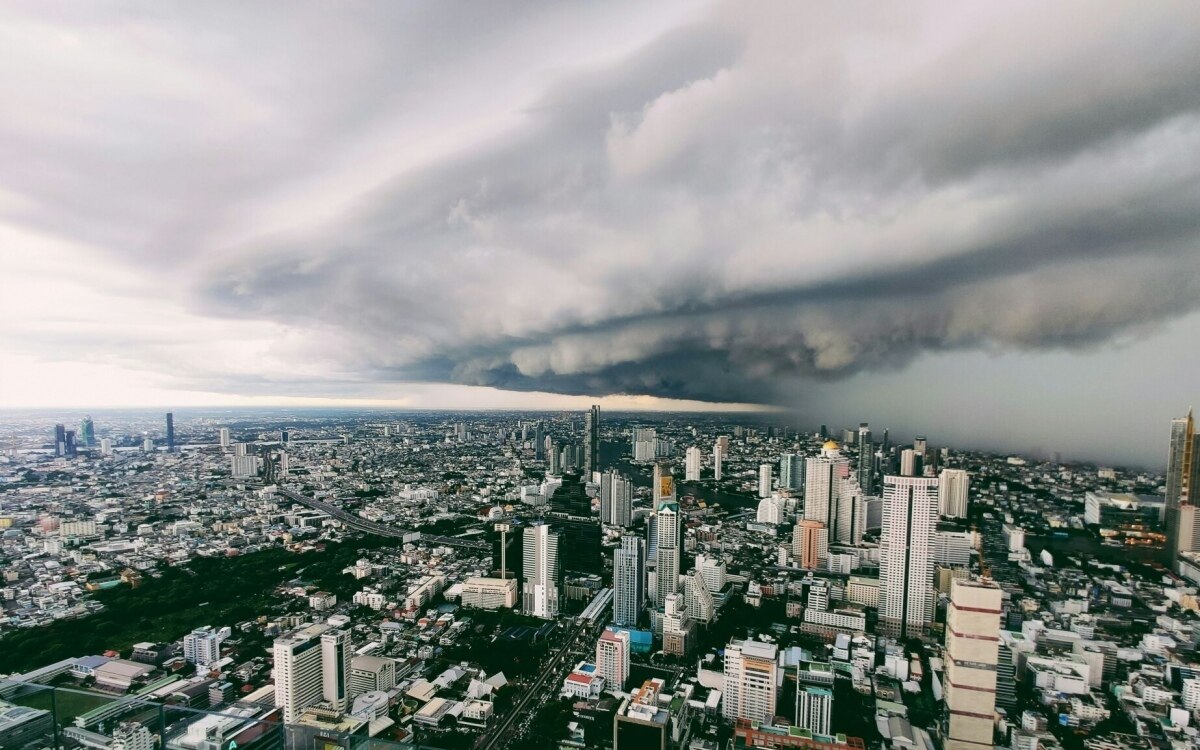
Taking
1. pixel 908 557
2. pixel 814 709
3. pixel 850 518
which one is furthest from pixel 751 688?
pixel 850 518

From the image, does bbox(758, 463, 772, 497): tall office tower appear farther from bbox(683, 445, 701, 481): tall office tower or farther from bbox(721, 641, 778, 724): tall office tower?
bbox(721, 641, 778, 724): tall office tower

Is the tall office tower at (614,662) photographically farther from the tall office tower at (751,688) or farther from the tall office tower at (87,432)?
the tall office tower at (87,432)

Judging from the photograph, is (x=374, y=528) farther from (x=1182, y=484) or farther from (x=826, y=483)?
(x=1182, y=484)

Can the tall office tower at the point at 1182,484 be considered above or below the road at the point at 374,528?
above

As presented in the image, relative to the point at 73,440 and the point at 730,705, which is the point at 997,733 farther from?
the point at 73,440

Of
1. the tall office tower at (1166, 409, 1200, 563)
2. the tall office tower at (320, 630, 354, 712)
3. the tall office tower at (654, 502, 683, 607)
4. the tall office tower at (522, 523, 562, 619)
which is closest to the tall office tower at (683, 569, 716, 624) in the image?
the tall office tower at (654, 502, 683, 607)

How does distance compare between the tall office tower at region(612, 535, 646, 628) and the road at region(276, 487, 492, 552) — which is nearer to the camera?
the tall office tower at region(612, 535, 646, 628)

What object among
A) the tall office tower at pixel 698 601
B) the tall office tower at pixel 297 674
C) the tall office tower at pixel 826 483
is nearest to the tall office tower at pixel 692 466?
the tall office tower at pixel 826 483
